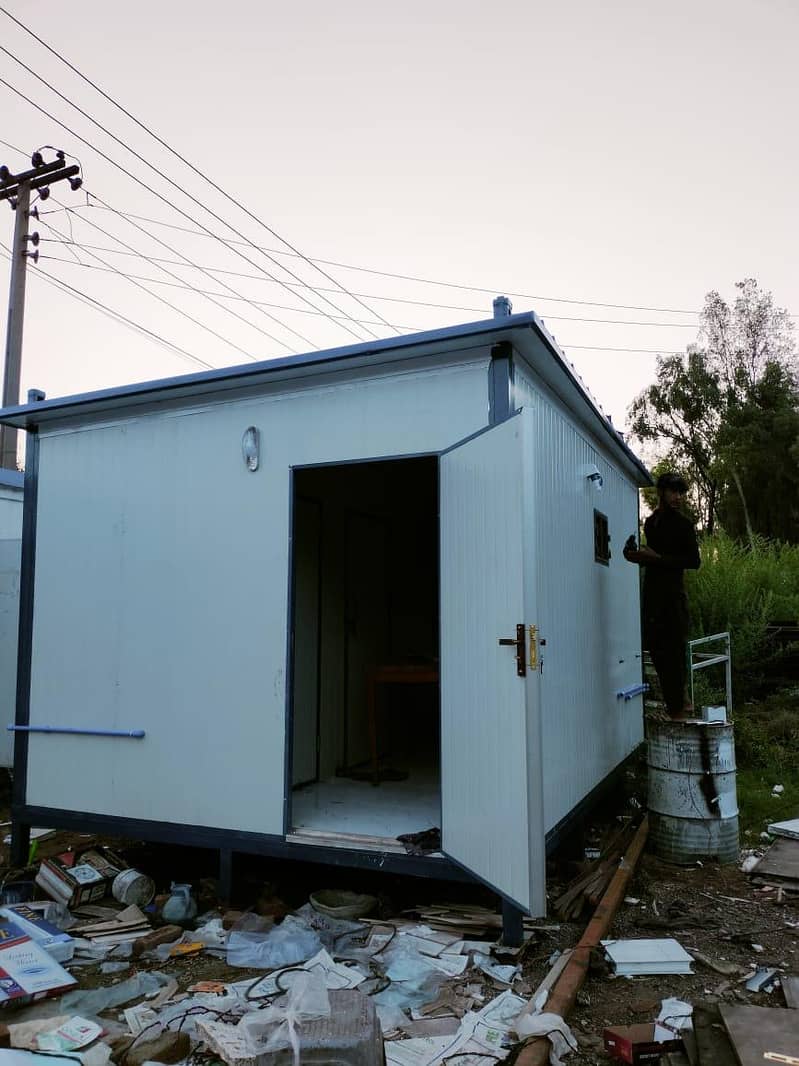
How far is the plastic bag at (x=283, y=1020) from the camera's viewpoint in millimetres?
2303

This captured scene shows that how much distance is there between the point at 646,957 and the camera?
3281 millimetres

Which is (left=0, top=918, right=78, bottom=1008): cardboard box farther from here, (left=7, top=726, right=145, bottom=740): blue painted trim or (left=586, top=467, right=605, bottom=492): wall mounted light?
(left=586, top=467, right=605, bottom=492): wall mounted light

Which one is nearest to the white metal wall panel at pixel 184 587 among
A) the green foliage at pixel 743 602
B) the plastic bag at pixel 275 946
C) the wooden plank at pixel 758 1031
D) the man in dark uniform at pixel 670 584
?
the plastic bag at pixel 275 946

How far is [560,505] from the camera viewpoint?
15.1ft

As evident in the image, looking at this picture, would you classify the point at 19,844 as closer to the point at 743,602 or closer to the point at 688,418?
the point at 743,602

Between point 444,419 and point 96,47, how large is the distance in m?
7.60

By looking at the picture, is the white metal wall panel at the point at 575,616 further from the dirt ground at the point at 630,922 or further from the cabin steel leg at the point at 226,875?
the cabin steel leg at the point at 226,875

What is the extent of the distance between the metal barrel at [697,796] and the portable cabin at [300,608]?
1.85 feet

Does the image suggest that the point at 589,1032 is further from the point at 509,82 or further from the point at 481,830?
the point at 509,82

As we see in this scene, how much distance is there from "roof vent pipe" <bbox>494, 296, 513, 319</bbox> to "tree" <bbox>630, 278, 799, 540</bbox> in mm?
24557

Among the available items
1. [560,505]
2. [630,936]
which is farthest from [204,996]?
[560,505]

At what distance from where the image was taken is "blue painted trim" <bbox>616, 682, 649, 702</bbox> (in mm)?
6470

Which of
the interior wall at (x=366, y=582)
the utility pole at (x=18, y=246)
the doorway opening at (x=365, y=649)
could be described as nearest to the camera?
the doorway opening at (x=365, y=649)

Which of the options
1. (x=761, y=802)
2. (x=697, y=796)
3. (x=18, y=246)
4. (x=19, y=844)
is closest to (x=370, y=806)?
(x=697, y=796)
